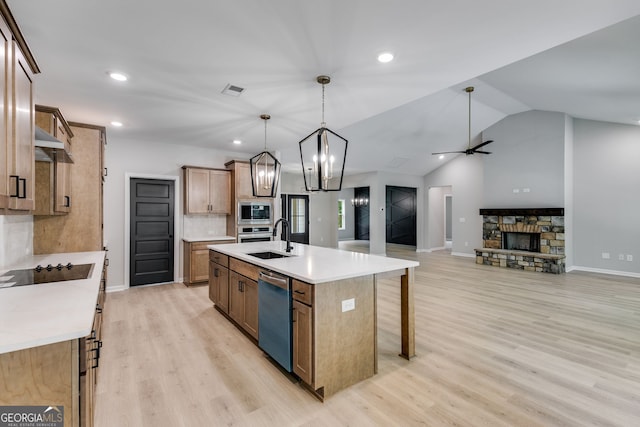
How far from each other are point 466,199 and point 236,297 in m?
7.82

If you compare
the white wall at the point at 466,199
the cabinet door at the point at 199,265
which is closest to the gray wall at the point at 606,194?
the white wall at the point at 466,199

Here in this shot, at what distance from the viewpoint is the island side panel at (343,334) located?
7.02 ft

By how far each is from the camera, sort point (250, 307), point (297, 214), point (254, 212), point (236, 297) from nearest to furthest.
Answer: point (250, 307), point (236, 297), point (254, 212), point (297, 214)

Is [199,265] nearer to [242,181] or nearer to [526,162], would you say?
[242,181]

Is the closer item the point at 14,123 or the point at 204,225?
the point at 14,123

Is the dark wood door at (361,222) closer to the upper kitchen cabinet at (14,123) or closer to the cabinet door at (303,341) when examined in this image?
the cabinet door at (303,341)

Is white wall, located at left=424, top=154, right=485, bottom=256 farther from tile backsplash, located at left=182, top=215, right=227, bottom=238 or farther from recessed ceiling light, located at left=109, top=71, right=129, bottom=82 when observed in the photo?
recessed ceiling light, located at left=109, top=71, right=129, bottom=82

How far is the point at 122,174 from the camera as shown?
17.0 ft

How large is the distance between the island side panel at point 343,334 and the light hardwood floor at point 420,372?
0.12 metres

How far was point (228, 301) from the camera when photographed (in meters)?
A: 3.60

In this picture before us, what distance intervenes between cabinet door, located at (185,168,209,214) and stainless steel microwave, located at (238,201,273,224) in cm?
67

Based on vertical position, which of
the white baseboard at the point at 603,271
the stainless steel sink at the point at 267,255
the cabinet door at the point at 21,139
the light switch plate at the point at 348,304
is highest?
the cabinet door at the point at 21,139

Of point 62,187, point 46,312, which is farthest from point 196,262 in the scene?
point 46,312

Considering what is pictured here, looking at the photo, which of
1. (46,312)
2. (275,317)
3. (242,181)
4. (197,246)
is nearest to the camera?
(46,312)
